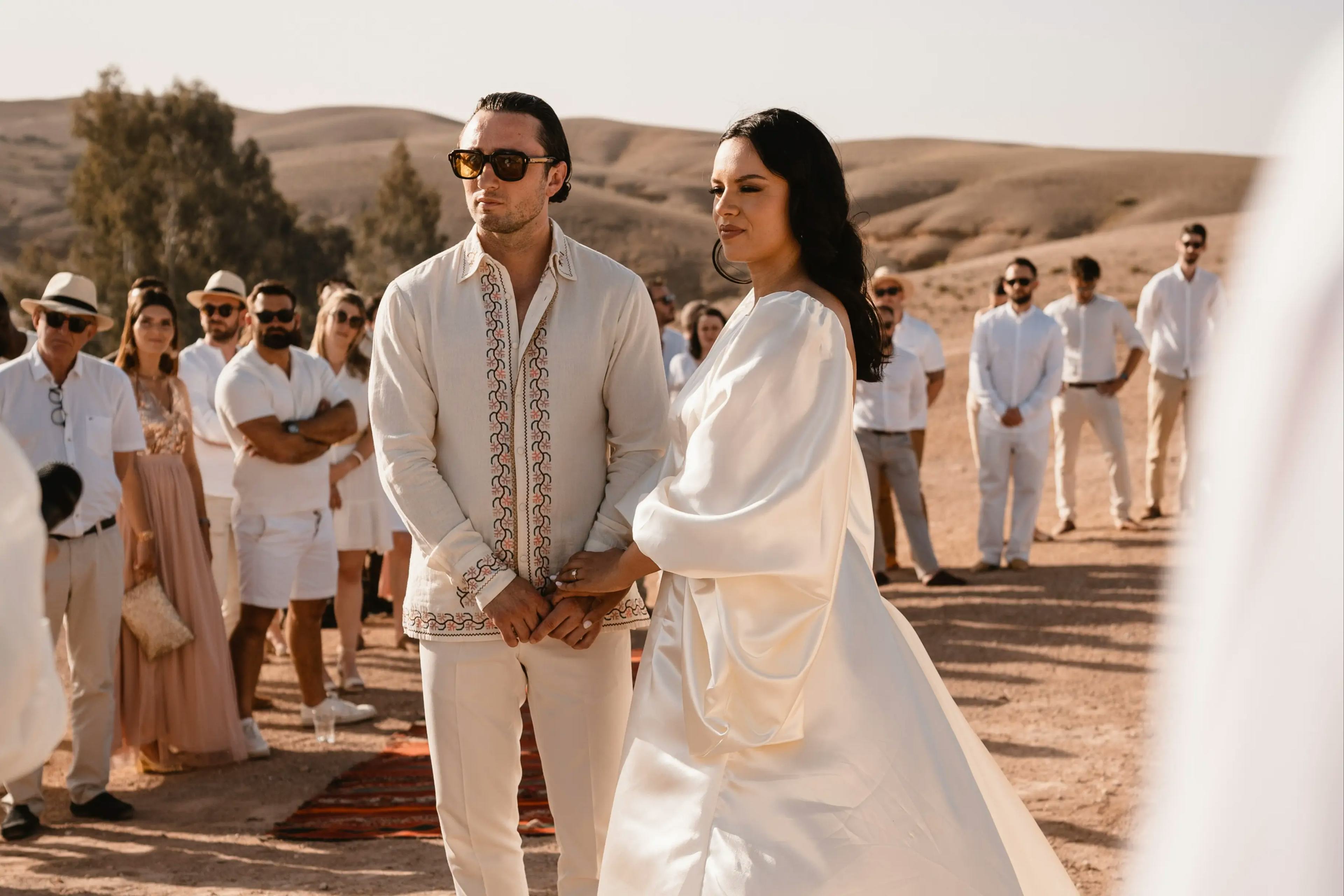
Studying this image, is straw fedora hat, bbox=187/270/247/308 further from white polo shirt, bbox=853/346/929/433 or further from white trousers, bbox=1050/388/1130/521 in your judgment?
white trousers, bbox=1050/388/1130/521

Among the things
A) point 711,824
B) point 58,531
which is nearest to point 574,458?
→ point 711,824

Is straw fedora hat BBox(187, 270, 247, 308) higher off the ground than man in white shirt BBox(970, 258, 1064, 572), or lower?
higher

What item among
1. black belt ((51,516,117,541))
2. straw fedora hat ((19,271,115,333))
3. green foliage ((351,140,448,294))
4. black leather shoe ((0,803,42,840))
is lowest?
black leather shoe ((0,803,42,840))

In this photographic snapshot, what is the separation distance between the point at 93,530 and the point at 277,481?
1190mm

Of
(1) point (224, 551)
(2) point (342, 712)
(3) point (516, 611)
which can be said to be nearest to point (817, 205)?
Answer: (3) point (516, 611)

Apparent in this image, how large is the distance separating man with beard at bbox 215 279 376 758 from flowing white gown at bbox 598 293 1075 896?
4372 mm

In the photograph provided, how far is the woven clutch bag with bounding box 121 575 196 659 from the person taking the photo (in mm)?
6664

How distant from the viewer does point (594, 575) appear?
3533 millimetres

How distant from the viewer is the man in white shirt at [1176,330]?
41.7 ft

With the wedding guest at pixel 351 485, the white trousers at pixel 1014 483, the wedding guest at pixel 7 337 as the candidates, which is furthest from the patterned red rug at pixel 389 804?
the white trousers at pixel 1014 483

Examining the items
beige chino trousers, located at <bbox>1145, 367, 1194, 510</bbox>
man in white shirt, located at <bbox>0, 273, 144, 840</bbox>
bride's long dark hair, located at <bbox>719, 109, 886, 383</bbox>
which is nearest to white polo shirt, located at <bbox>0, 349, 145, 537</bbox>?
man in white shirt, located at <bbox>0, 273, 144, 840</bbox>

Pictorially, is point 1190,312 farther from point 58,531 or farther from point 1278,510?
point 1278,510

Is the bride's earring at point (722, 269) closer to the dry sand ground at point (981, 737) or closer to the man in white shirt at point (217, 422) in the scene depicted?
the dry sand ground at point (981, 737)

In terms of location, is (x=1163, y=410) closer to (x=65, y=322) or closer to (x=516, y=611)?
(x=65, y=322)
